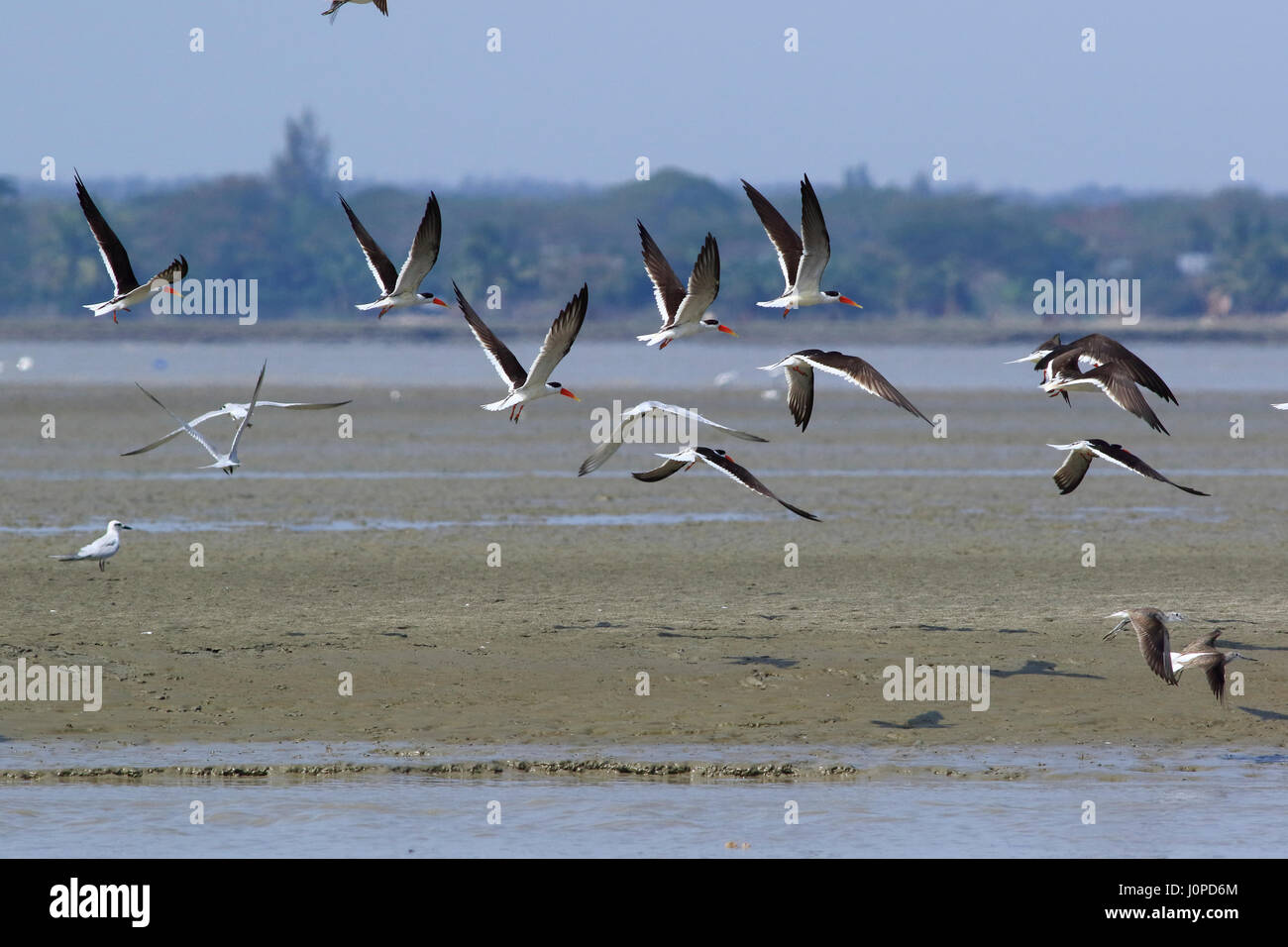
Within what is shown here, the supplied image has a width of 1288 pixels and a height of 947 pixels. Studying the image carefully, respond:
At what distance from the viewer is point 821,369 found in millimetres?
13094

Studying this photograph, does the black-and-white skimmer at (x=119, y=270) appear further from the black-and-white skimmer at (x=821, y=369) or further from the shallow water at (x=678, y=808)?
the black-and-white skimmer at (x=821, y=369)

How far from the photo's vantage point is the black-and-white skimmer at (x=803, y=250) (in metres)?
13.7

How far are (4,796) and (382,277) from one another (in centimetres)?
557

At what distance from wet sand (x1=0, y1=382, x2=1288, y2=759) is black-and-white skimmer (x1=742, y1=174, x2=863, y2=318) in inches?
110

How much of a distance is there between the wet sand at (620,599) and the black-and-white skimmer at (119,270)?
2706 mm

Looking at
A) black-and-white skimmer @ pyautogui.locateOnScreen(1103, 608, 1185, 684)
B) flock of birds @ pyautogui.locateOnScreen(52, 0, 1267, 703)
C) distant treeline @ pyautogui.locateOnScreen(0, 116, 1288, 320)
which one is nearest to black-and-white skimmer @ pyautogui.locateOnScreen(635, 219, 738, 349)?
flock of birds @ pyautogui.locateOnScreen(52, 0, 1267, 703)

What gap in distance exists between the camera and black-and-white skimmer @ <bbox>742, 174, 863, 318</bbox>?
13.7 m

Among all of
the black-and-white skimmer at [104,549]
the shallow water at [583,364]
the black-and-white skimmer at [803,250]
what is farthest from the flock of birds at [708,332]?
the shallow water at [583,364]

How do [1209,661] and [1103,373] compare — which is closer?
[1209,661]

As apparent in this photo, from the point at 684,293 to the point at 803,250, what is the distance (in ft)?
3.41

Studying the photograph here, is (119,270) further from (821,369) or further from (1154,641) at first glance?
(1154,641)

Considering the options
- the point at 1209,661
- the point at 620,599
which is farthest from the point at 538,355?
the point at 1209,661

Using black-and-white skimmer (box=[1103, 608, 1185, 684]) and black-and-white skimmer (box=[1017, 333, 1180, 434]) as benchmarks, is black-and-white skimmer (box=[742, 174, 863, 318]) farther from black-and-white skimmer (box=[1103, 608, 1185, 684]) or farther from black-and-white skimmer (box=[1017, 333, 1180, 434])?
black-and-white skimmer (box=[1103, 608, 1185, 684])
